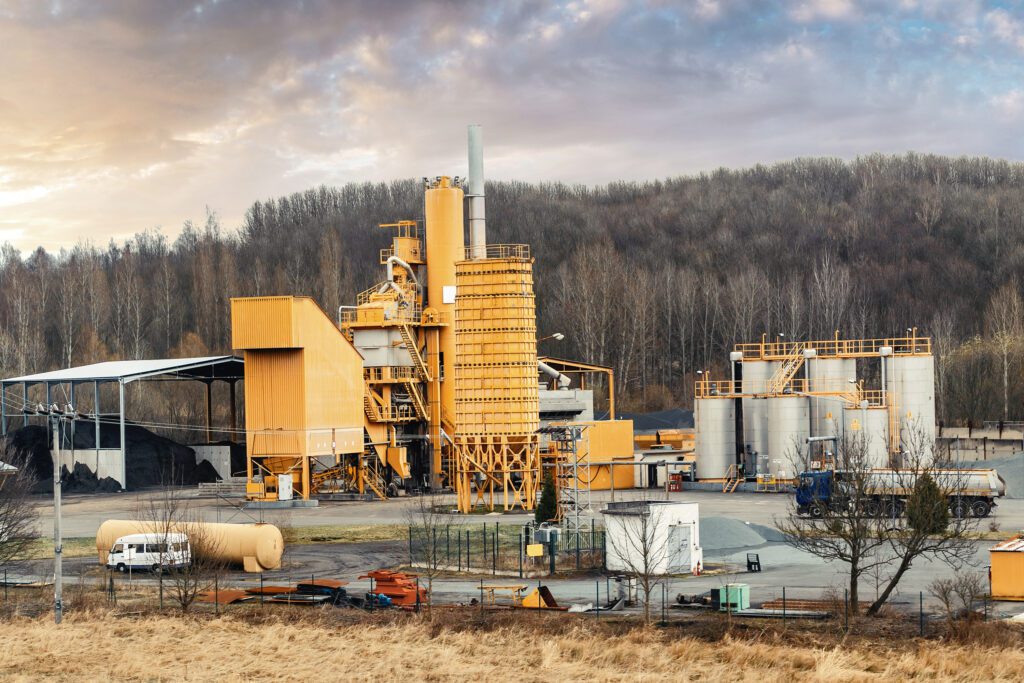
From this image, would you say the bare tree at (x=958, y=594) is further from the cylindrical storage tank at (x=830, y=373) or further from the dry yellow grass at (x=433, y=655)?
the cylindrical storage tank at (x=830, y=373)

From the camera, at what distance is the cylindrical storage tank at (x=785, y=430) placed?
60.7m

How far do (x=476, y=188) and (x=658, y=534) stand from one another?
3318cm

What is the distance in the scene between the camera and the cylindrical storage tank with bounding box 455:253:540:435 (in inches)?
2149

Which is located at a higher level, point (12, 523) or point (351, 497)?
point (12, 523)

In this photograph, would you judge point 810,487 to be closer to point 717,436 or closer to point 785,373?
point 717,436

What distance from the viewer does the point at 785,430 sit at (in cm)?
6094

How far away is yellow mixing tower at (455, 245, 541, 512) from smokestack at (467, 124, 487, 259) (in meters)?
8.19

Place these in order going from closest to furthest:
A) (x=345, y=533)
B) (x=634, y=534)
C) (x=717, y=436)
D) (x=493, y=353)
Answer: (x=634, y=534) < (x=345, y=533) < (x=493, y=353) < (x=717, y=436)

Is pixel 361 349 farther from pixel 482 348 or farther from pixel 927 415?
pixel 927 415

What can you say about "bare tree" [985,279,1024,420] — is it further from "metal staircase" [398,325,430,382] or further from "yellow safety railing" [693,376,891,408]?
"metal staircase" [398,325,430,382]

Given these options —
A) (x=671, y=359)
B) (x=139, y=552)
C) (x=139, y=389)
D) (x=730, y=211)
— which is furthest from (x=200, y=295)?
(x=139, y=552)

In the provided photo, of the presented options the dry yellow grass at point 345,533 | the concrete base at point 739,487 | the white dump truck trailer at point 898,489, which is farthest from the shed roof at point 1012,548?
the concrete base at point 739,487

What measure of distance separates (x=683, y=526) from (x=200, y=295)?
295 feet

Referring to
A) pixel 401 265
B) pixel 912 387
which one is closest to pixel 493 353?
pixel 401 265
